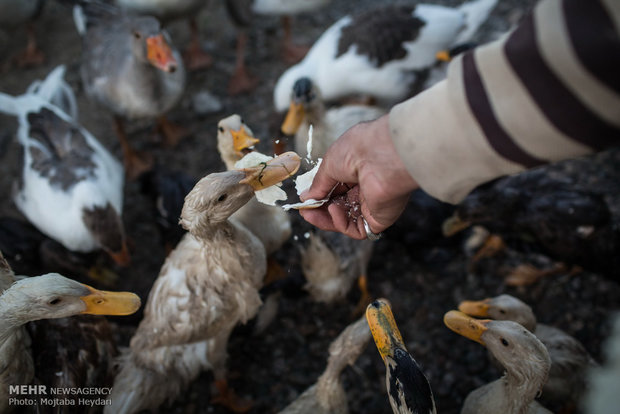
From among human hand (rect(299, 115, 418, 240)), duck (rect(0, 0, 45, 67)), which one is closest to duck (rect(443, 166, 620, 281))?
human hand (rect(299, 115, 418, 240))

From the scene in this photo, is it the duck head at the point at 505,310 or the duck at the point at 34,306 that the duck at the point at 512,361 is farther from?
the duck at the point at 34,306

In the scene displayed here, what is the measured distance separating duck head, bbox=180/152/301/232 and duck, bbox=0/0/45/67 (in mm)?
4318

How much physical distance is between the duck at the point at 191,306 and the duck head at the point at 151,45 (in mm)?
1721

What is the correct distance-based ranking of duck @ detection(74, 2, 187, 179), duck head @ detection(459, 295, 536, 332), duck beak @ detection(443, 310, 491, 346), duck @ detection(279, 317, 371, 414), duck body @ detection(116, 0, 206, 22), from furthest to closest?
duck body @ detection(116, 0, 206, 22)
duck @ detection(74, 2, 187, 179)
duck head @ detection(459, 295, 536, 332)
duck @ detection(279, 317, 371, 414)
duck beak @ detection(443, 310, 491, 346)

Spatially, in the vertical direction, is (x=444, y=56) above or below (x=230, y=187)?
above

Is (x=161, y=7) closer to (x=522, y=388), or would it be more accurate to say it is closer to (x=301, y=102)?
(x=301, y=102)

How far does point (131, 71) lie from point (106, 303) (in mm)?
2481

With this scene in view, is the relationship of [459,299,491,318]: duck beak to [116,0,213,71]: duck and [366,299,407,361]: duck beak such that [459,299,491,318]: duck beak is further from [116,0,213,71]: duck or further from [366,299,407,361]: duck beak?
[116,0,213,71]: duck

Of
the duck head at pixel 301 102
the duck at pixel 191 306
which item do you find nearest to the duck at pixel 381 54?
Result: the duck head at pixel 301 102

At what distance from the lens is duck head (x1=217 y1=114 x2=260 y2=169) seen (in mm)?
2613

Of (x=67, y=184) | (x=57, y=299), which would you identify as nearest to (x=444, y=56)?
(x=67, y=184)

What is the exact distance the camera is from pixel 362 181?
162cm

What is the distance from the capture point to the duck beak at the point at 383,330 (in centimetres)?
191

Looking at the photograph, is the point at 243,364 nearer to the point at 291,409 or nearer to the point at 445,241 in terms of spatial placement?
the point at 291,409
